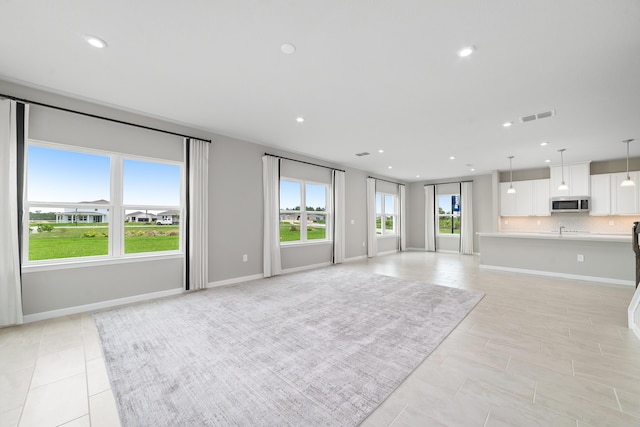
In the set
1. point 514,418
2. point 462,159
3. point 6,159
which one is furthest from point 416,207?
point 6,159

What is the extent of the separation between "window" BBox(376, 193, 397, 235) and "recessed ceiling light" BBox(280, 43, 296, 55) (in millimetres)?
7221

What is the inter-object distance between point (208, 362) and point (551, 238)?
686 centimetres

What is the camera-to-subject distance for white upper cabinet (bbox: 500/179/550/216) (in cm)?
740

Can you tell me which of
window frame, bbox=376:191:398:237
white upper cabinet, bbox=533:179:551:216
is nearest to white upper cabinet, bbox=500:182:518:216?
white upper cabinet, bbox=533:179:551:216

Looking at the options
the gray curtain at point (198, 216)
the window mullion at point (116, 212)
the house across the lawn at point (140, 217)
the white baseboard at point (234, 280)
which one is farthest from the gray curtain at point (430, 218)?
the window mullion at point (116, 212)

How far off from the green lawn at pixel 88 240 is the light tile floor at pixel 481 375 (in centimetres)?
91

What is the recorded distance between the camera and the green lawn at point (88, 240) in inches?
131

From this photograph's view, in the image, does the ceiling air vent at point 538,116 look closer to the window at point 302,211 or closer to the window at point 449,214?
the window at point 302,211

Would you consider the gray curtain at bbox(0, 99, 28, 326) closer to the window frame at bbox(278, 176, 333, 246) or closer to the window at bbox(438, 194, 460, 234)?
the window frame at bbox(278, 176, 333, 246)

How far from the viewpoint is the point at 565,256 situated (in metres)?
5.45

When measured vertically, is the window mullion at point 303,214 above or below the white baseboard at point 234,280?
above

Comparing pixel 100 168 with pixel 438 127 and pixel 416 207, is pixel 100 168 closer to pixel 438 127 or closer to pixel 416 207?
pixel 438 127

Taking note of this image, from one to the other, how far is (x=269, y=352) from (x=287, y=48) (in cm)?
287

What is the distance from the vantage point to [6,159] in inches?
→ 116
